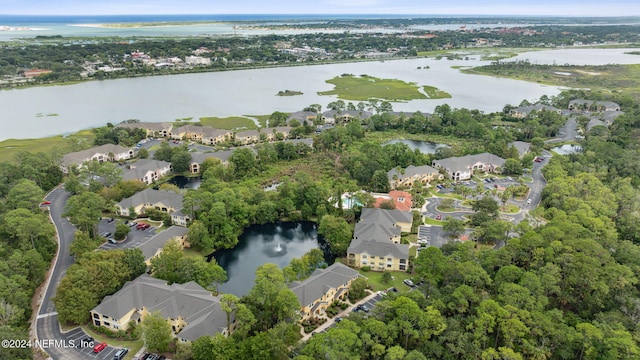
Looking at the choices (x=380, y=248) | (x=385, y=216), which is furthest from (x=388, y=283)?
(x=385, y=216)

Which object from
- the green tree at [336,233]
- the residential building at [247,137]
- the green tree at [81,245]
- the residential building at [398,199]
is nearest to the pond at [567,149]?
the residential building at [398,199]

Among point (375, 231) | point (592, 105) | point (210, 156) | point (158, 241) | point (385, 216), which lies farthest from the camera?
point (592, 105)

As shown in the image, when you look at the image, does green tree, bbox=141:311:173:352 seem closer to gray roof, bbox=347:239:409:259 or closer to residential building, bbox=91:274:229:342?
residential building, bbox=91:274:229:342

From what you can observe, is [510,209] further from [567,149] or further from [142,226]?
[142,226]

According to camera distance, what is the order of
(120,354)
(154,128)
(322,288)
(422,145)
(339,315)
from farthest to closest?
(422,145)
(154,128)
(322,288)
(339,315)
(120,354)

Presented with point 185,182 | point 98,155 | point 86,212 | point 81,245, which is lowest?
point 185,182

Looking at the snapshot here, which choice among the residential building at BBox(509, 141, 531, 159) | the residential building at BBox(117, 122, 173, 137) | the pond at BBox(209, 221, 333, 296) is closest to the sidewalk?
the pond at BBox(209, 221, 333, 296)

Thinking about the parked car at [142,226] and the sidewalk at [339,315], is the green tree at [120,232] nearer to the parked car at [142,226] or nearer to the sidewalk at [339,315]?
the parked car at [142,226]
